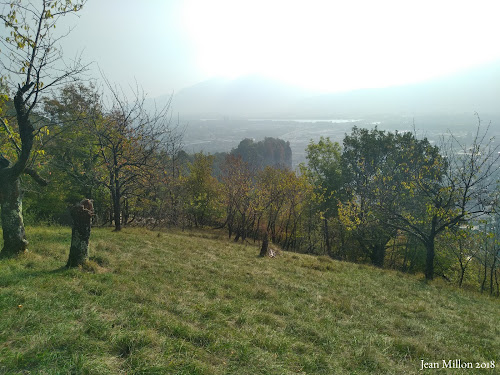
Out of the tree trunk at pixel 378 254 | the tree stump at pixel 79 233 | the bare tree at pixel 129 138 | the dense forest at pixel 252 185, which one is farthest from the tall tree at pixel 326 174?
the tree stump at pixel 79 233

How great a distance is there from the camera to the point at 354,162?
108ft

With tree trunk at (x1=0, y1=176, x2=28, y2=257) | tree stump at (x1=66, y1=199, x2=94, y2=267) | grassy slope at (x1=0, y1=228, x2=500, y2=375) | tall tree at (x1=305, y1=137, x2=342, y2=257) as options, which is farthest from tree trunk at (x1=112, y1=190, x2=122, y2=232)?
tall tree at (x1=305, y1=137, x2=342, y2=257)

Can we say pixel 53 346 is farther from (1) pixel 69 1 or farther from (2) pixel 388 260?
(2) pixel 388 260

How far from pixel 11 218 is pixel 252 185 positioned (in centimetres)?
2262

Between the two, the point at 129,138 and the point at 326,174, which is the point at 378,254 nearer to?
the point at 326,174

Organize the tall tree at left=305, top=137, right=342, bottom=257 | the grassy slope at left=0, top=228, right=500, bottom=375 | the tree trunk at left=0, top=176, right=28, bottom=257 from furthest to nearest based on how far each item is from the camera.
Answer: the tall tree at left=305, top=137, right=342, bottom=257, the tree trunk at left=0, top=176, right=28, bottom=257, the grassy slope at left=0, top=228, right=500, bottom=375

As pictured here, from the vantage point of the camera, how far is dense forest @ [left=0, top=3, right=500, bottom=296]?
934cm

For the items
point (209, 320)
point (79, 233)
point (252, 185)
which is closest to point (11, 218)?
point (79, 233)

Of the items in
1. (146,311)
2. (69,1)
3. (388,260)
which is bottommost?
(388,260)

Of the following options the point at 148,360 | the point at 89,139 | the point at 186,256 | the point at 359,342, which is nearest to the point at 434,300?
the point at 359,342

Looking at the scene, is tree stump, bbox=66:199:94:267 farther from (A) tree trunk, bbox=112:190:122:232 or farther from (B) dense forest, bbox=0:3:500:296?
(A) tree trunk, bbox=112:190:122:232

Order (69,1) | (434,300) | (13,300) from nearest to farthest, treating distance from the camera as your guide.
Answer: (13,300)
(69,1)
(434,300)

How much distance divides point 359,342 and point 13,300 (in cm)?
725

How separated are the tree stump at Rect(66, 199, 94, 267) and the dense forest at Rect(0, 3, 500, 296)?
6.94ft
